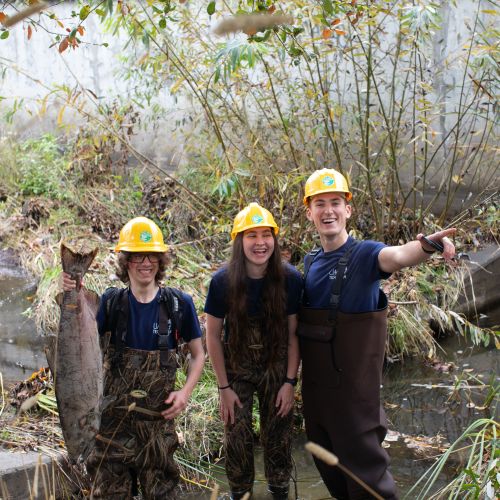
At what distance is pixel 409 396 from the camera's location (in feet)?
19.3

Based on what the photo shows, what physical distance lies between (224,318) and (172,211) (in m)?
4.41

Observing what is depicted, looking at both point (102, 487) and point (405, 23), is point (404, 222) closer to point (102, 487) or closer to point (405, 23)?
point (405, 23)

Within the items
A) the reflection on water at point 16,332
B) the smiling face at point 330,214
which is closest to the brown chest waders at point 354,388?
the smiling face at point 330,214

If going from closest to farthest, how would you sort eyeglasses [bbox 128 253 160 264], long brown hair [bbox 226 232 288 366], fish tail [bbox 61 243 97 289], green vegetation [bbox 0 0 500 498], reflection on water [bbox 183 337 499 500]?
fish tail [bbox 61 243 97 289]
eyeglasses [bbox 128 253 160 264]
long brown hair [bbox 226 232 288 366]
reflection on water [bbox 183 337 499 500]
green vegetation [bbox 0 0 500 498]

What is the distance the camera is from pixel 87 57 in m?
10.4

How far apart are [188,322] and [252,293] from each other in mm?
397

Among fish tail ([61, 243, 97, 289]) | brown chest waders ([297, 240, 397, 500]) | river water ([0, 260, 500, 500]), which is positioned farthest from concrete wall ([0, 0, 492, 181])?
fish tail ([61, 243, 97, 289])

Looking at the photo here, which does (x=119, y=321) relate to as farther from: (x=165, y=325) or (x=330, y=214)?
(x=330, y=214)

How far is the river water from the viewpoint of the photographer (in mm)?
4652

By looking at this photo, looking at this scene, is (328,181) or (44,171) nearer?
(328,181)

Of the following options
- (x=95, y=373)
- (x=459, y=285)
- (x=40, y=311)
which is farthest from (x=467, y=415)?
(x=40, y=311)

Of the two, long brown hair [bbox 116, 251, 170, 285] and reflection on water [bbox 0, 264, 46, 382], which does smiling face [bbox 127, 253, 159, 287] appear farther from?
reflection on water [bbox 0, 264, 46, 382]

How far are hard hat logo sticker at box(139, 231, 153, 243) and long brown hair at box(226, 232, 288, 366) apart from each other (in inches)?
18.6

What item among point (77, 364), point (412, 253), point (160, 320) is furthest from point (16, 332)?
point (412, 253)
